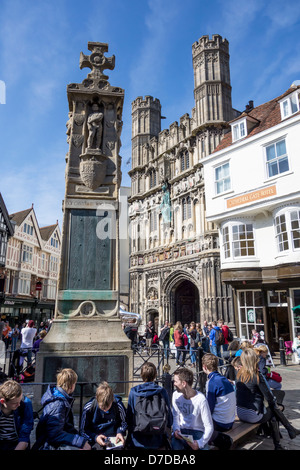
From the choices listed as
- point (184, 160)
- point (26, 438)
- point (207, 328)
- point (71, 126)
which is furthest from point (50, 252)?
point (26, 438)

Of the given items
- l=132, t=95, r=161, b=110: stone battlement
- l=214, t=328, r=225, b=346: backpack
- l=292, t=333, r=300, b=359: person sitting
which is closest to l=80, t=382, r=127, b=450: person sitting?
l=214, t=328, r=225, b=346: backpack

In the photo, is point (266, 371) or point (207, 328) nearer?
point (266, 371)

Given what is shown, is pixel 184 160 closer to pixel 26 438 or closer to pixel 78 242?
pixel 78 242

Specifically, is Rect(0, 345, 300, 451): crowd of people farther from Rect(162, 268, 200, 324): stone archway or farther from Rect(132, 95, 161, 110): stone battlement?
Rect(132, 95, 161, 110): stone battlement

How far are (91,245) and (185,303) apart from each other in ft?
73.2

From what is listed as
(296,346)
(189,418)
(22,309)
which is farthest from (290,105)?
(22,309)

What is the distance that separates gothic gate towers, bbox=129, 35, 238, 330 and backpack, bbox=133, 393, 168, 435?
62.6 feet

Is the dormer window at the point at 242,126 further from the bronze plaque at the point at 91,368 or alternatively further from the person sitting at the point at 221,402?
the person sitting at the point at 221,402

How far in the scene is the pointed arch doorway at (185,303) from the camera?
27.1 m

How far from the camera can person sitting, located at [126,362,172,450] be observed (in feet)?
10.3

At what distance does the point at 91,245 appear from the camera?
642 centimetres
